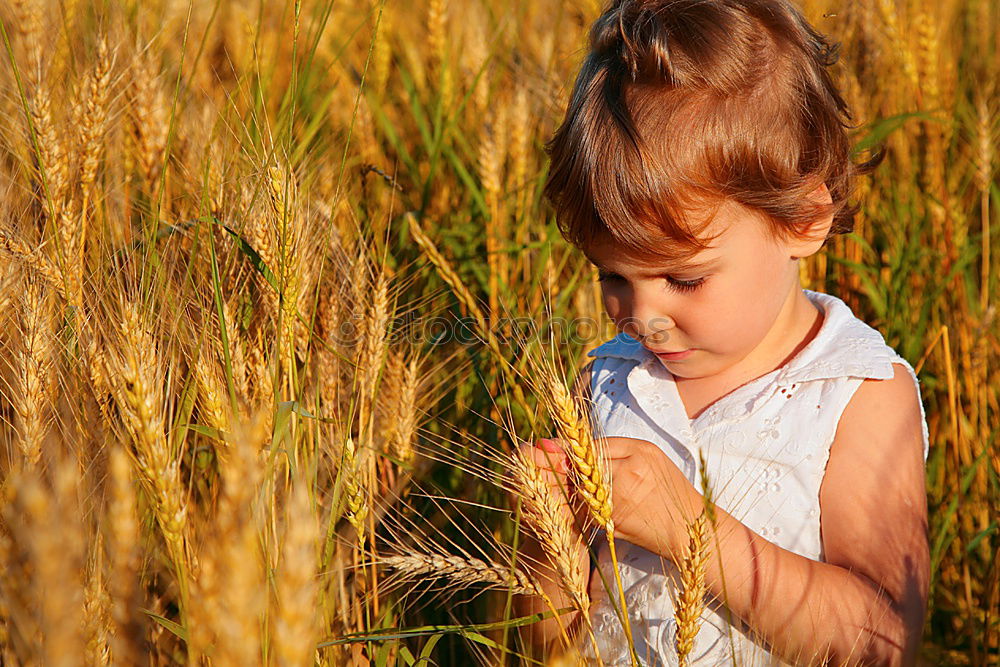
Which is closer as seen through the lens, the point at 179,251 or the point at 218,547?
the point at 218,547

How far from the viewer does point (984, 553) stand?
1617mm

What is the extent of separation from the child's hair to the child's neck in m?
0.14

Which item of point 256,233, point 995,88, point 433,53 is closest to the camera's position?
point 256,233

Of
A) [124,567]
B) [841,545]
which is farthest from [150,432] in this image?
[841,545]

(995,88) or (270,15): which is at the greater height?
(995,88)

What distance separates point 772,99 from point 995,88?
5.38 ft

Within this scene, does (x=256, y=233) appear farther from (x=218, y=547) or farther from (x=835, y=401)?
(x=835, y=401)

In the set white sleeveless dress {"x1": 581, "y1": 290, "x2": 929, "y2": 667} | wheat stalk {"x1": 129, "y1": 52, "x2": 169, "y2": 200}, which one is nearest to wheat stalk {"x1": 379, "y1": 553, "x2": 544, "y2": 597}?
white sleeveless dress {"x1": 581, "y1": 290, "x2": 929, "y2": 667}

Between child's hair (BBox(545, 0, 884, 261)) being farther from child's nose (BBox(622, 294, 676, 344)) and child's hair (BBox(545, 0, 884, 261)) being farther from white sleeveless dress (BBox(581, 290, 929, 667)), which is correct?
white sleeveless dress (BBox(581, 290, 929, 667))

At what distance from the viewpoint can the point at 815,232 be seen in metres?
1.25

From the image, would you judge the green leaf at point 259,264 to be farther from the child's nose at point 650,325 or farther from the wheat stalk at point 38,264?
the child's nose at point 650,325

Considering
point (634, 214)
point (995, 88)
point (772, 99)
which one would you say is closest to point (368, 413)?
point (634, 214)

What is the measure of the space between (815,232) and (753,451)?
0.33m

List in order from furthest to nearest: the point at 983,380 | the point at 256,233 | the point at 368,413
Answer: the point at 983,380 → the point at 368,413 → the point at 256,233
